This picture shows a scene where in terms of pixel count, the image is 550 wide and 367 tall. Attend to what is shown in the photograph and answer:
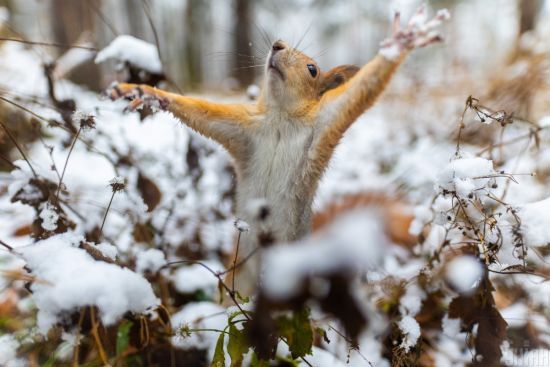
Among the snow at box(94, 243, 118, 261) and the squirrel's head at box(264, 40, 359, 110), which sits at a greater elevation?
the squirrel's head at box(264, 40, 359, 110)

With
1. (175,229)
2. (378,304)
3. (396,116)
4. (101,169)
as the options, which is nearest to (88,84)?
(101,169)

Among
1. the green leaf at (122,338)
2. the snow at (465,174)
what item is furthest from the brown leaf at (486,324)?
the green leaf at (122,338)

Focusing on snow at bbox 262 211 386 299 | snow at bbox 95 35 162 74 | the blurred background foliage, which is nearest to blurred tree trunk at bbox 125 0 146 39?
the blurred background foliage

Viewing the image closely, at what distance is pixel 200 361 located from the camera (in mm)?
2059

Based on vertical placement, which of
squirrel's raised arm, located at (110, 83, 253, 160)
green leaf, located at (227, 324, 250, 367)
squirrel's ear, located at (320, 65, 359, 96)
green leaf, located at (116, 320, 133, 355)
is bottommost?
green leaf, located at (227, 324, 250, 367)

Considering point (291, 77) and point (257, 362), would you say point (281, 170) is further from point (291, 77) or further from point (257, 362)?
point (257, 362)

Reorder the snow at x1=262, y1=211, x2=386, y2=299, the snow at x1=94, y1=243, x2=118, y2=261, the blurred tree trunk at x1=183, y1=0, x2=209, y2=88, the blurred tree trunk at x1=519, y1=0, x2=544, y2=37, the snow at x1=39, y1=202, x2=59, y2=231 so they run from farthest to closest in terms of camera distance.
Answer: the blurred tree trunk at x1=183, y1=0, x2=209, y2=88 → the blurred tree trunk at x1=519, y1=0, x2=544, y2=37 → the snow at x1=39, y1=202, x2=59, y2=231 → the snow at x1=94, y1=243, x2=118, y2=261 → the snow at x1=262, y1=211, x2=386, y2=299

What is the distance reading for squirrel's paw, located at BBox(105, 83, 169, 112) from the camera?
1763 mm

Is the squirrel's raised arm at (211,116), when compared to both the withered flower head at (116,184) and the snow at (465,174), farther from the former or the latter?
the snow at (465,174)

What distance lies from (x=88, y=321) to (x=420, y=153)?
3.53m

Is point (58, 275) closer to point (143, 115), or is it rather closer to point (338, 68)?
point (143, 115)

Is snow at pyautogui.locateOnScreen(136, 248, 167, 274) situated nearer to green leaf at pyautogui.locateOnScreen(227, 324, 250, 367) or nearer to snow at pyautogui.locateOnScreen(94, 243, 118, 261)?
snow at pyautogui.locateOnScreen(94, 243, 118, 261)

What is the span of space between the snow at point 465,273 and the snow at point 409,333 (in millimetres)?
240

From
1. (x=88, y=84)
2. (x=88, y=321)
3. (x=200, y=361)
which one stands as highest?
(x=88, y=84)
